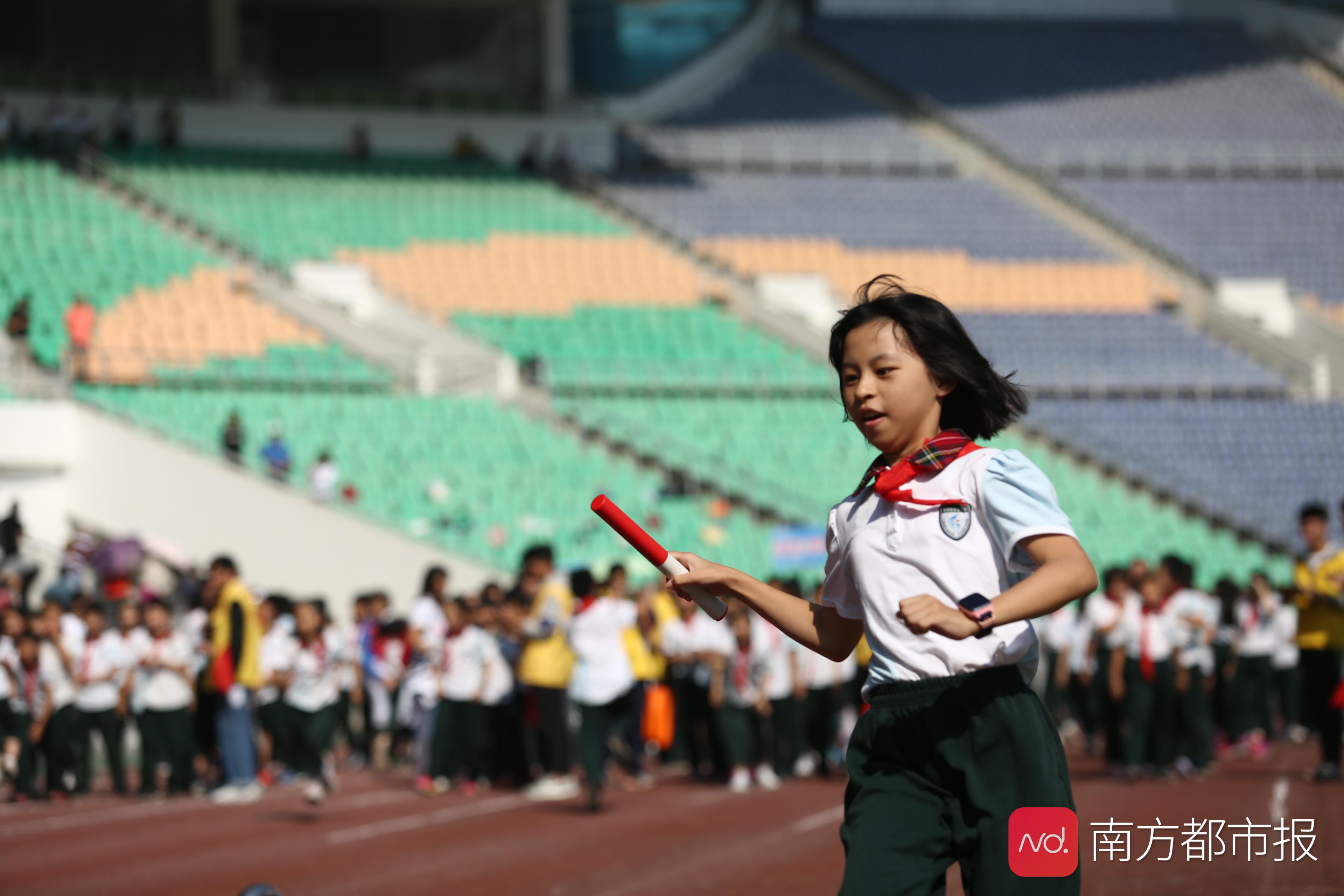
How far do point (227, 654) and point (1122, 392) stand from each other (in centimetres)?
2206

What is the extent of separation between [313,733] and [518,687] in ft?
7.18

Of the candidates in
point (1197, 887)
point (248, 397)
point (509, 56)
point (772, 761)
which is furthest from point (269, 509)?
point (509, 56)

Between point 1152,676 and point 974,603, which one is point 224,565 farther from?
point 974,603

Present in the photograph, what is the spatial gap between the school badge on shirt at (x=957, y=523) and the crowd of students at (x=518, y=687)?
9780mm

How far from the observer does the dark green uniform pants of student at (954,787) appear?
4211 millimetres

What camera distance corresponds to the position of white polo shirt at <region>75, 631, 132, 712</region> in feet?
51.9

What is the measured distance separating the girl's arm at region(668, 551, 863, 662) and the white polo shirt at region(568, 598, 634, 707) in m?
→ 9.28

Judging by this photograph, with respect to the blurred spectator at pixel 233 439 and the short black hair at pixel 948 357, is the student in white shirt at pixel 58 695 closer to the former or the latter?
the blurred spectator at pixel 233 439

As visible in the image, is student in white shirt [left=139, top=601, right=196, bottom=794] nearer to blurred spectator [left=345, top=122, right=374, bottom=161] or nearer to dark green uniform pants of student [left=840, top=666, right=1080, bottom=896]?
dark green uniform pants of student [left=840, top=666, right=1080, bottom=896]

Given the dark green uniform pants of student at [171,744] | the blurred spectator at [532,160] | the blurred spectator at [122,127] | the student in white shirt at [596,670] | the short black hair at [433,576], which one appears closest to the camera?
the student in white shirt at [596,670]

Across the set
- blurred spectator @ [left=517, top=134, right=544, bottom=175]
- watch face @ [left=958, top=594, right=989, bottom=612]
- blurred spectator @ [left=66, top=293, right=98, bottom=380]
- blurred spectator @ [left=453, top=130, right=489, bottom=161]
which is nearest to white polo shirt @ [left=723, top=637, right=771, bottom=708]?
watch face @ [left=958, top=594, right=989, bottom=612]

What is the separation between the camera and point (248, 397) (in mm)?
25750

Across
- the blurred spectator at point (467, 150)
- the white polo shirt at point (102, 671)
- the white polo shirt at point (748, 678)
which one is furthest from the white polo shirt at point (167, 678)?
the blurred spectator at point (467, 150)

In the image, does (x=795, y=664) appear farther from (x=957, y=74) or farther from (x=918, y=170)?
(x=957, y=74)
